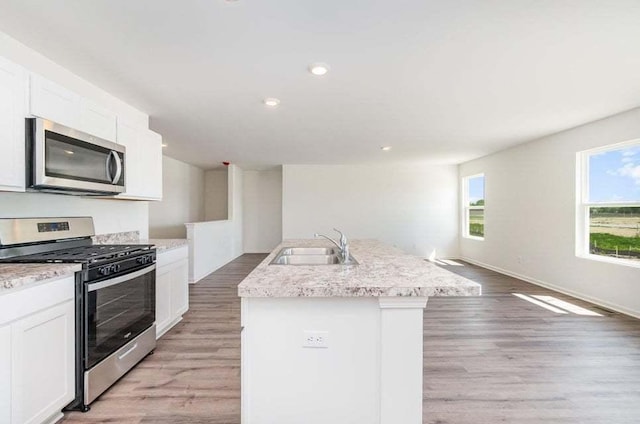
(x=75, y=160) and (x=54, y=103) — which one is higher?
(x=54, y=103)

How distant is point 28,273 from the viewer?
1.64m

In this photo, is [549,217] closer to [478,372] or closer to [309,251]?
Result: [478,372]

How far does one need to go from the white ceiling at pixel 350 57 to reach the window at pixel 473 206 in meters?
2.88

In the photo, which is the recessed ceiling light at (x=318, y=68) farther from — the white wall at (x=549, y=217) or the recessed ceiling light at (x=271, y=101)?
the white wall at (x=549, y=217)

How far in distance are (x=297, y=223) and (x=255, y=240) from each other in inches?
68.1

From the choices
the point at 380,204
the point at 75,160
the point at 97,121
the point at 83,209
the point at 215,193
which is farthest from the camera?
the point at 215,193

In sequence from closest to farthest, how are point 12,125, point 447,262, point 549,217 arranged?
point 12,125, point 549,217, point 447,262

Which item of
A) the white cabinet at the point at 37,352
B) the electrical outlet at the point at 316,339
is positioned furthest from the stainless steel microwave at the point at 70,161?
the electrical outlet at the point at 316,339

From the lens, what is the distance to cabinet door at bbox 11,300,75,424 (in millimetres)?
1537

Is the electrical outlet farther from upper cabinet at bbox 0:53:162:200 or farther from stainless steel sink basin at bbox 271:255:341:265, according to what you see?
upper cabinet at bbox 0:53:162:200

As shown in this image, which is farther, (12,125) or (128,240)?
(128,240)

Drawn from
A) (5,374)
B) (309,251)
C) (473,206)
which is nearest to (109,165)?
(5,374)

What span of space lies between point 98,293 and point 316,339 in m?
1.52

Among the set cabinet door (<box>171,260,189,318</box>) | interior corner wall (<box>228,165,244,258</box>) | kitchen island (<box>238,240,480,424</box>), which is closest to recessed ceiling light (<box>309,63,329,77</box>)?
kitchen island (<box>238,240,480,424</box>)
